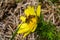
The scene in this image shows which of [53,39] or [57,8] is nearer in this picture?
[53,39]

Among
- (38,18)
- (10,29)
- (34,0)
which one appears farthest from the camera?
(34,0)

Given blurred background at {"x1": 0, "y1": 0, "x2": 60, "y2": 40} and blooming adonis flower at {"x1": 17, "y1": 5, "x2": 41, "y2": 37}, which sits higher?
blooming adonis flower at {"x1": 17, "y1": 5, "x2": 41, "y2": 37}

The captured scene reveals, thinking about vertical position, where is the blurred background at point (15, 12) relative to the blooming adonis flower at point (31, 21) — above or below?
below

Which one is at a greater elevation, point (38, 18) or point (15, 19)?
point (38, 18)

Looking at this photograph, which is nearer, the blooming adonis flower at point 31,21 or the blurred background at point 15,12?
the blooming adonis flower at point 31,21

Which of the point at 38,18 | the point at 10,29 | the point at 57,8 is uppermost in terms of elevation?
the point at 38,18

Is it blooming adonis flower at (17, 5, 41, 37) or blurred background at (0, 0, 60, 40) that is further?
blurred background at (0, 0, 60, 40)

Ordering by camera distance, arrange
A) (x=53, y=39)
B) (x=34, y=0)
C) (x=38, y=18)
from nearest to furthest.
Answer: (x=38, y=18)
(x=53, y=39)
(x=34, y=0)

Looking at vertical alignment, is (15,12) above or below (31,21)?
below

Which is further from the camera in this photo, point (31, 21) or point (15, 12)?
point (15, 12)

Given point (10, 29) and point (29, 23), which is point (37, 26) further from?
point (10, 29)

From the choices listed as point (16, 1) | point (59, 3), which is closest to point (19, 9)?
point (16, 1)
